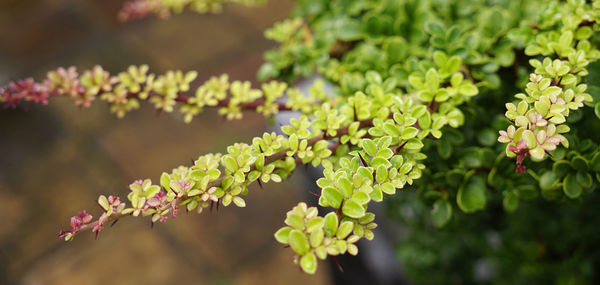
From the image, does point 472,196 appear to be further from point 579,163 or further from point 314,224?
point 314,224

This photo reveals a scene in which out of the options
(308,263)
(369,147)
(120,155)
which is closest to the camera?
(308,263)

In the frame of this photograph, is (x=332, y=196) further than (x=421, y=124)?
No

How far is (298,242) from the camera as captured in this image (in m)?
0.48

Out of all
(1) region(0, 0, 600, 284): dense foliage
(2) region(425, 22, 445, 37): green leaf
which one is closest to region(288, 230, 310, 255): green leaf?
(1) region(0, 0, 600, 284): dense foliage

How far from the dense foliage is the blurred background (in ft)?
2.62

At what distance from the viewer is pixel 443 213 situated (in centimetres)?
75

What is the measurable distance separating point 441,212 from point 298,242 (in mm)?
347

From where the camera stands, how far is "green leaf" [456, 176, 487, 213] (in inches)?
28.0

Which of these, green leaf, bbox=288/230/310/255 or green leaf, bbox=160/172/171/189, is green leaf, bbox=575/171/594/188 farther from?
green leaf, bbox=160/172/171/189

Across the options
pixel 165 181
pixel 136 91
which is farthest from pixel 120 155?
pixel 165 181

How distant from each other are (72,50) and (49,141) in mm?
545

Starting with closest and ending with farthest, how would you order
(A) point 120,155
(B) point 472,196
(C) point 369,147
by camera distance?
(C) point 369,147 < (B) point 472,196 < (A) point 120,155

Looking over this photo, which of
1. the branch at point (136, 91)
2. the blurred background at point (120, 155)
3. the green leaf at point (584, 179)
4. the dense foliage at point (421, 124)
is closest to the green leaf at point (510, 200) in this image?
the dense foliage at point (421, 124)

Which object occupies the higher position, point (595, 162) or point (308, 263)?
point (308, 263)
